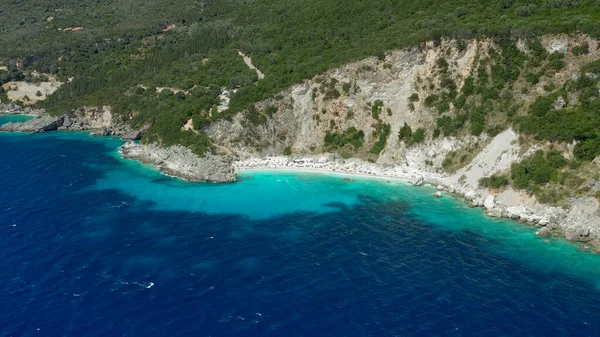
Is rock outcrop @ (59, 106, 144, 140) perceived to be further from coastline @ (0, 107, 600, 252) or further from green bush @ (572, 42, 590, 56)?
green bush @ (572, 42, 590, 56)

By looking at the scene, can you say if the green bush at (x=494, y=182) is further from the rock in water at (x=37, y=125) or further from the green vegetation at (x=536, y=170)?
the rock in water at (x=37, y=125)

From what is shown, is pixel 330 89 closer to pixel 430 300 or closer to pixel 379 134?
pixel 379 134

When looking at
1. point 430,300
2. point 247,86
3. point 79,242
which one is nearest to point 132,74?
point 247,86

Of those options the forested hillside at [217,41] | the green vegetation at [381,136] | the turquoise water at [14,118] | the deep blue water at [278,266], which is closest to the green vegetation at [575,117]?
the forested hillside at [217,41]

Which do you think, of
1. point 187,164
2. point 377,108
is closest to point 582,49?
point 377,108

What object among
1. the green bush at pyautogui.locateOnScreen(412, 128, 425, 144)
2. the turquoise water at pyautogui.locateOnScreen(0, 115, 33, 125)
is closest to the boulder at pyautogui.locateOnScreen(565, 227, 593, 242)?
the green bush at pyautogui.locateOnScreen(412, 128, 425, 144)

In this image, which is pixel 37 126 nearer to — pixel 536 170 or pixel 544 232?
pixel 536 170
